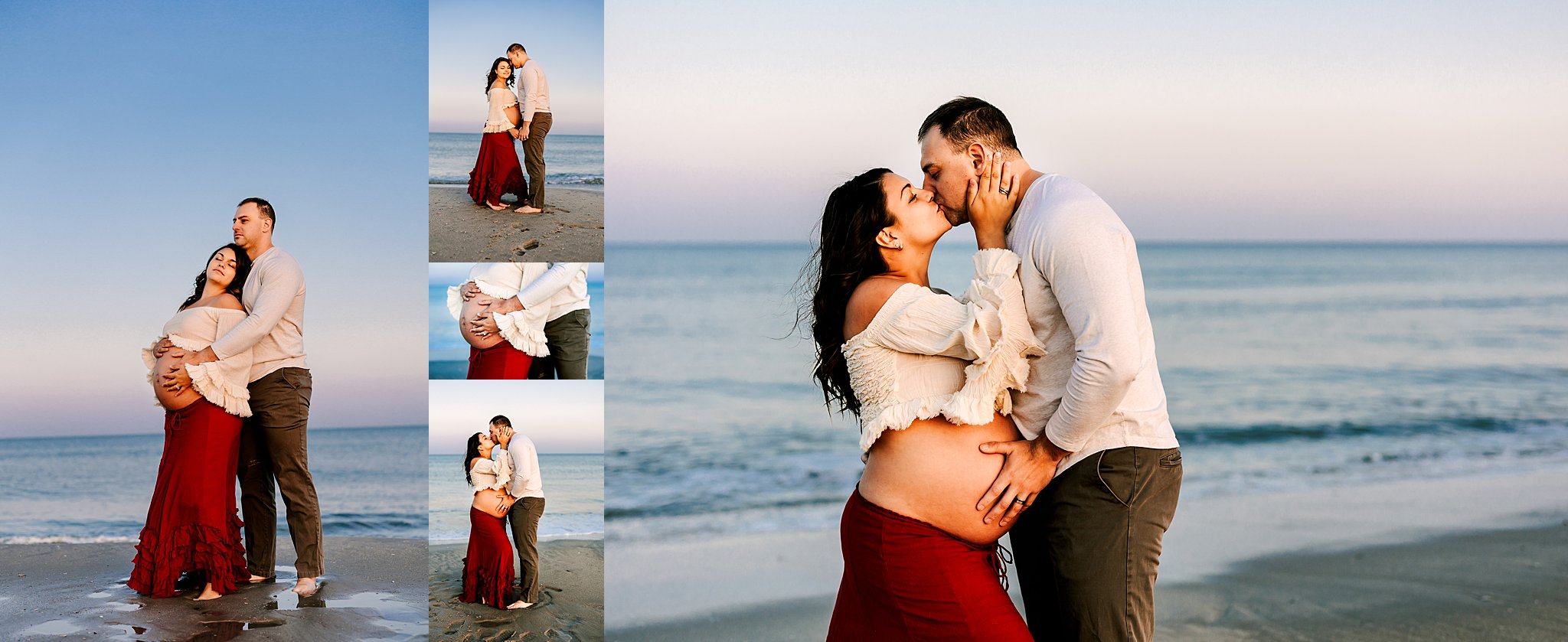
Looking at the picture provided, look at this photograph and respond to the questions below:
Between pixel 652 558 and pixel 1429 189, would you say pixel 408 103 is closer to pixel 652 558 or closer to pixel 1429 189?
pixel 652 558

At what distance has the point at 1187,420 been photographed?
10.5 metres

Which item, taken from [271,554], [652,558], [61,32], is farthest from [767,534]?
[61,32]

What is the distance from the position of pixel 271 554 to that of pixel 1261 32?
10235 mm

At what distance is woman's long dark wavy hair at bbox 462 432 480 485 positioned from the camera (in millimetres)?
4133

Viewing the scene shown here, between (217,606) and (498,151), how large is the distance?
88.9 inches

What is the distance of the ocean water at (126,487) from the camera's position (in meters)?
9.88

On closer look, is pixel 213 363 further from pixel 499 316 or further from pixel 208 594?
pixel 499 316

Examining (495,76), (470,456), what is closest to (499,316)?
(470,456)

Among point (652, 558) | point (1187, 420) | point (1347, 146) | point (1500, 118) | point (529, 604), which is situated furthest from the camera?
point (1347, 146)

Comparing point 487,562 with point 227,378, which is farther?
point 227,378

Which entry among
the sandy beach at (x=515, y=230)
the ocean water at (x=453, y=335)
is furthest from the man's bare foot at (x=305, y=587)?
the sandy beach at (x=515, y=230)

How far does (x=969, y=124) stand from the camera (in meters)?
2.42

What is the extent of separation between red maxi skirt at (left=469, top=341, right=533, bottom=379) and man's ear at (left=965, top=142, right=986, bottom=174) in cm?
219

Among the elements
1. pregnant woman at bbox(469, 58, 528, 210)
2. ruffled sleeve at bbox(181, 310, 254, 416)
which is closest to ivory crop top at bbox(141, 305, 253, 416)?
ruffled sleeve at bbox(181, 310, 254, 416)
